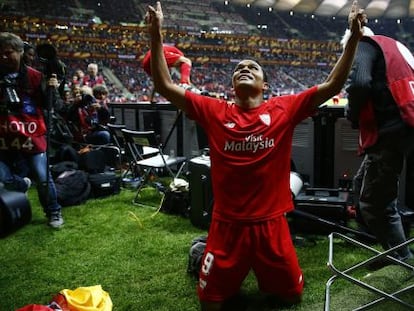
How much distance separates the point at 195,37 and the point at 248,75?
30.1 meters

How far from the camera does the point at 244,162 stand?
1958 mm

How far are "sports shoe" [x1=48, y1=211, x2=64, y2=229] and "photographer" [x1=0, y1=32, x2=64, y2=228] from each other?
0.20 meters

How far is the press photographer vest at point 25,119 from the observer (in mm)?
3369

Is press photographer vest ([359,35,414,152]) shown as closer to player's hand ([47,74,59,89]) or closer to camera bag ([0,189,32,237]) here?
camera bag ([0,189,32,237])

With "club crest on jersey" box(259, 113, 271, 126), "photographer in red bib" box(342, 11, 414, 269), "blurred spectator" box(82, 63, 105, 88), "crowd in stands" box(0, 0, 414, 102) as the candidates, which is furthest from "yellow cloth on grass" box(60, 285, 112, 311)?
"crowd in stands" box(0, 0, 414, 102)

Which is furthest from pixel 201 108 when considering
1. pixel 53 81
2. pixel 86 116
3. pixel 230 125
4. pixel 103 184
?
pixel 86 116

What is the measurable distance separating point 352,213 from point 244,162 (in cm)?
185

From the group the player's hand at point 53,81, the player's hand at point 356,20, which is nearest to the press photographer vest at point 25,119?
the player's hand at point 53,81

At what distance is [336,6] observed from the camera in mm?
36281

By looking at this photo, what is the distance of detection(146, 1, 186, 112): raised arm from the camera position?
6.16 feet

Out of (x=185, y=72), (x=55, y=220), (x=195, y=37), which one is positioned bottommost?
(x=55, y=220)

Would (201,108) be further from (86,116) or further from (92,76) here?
(92,76)

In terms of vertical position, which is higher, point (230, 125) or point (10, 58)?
point (10, 58)

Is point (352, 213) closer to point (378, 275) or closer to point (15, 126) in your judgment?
point (378, 275)
